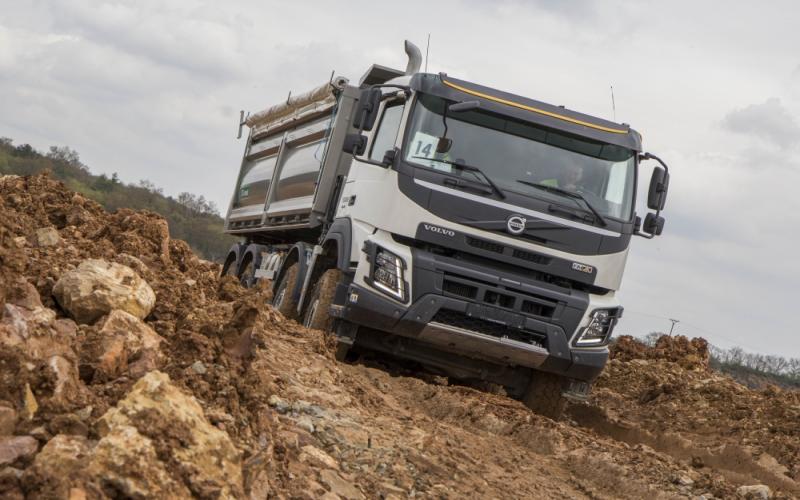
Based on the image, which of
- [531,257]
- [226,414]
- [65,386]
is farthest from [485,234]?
[65,386]

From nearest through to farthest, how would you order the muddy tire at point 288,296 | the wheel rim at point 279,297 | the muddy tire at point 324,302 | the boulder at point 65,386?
1. the boulder at point 65,386
2. the muddy tire at point 324,302
3. the muddy tire at point 288,296
4. the wheel rim at point 279,297

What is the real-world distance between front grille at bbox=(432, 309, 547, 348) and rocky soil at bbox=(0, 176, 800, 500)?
0.61 m

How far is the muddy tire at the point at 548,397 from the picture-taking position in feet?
33.2

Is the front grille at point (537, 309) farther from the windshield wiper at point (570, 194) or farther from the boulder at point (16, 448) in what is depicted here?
the boulder at point (16, 448)

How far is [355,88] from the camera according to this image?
11.8 meters

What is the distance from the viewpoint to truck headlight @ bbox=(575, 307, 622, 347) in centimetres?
954

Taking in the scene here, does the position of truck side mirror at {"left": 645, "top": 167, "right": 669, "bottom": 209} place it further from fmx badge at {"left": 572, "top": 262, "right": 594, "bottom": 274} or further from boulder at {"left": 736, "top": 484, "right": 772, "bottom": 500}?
boulder at {"left": 736, "top": 484, "right": 772, "bottom": 500}

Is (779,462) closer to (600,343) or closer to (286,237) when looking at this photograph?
(600,343)

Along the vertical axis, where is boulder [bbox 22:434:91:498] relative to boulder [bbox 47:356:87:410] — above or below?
below

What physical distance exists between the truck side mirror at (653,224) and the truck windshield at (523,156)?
414 mm

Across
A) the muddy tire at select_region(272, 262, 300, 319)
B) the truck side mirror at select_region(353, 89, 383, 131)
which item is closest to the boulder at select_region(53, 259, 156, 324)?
the truck side mirror at select_region(353, 89, 383, 131)

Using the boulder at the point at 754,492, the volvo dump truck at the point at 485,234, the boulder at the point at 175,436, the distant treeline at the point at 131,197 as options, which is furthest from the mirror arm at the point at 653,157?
the distant treeline at the point at 131,197

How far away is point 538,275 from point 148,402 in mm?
5814

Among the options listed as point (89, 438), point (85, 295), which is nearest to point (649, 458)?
point (85, 295)
